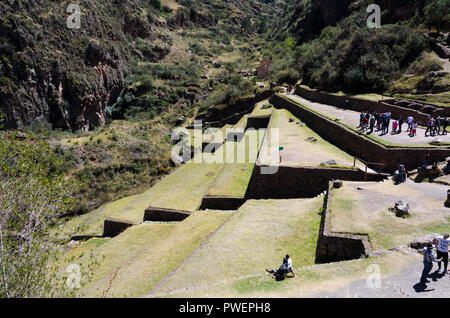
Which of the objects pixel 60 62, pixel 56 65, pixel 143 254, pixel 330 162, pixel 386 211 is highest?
pixel 60 62

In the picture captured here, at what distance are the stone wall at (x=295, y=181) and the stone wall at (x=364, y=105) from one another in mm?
7412

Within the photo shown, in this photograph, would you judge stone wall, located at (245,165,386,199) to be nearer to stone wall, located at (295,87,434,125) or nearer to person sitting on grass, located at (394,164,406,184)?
person sitting on grass, located at (394,164,406,184)

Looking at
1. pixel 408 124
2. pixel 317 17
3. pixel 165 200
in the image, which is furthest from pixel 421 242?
pixel 317 17

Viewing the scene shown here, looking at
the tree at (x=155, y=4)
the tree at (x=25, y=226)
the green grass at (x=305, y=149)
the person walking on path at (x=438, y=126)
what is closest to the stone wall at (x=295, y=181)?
the green grass at (x=305, y=149)

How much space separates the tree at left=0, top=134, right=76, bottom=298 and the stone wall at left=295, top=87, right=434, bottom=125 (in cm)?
1828

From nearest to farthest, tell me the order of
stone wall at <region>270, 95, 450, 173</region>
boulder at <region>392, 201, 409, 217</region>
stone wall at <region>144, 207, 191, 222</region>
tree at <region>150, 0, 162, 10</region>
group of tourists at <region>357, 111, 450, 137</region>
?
boulder at <region>392, 201, 409, 217</region>, stone wall at <region>270, 95, 450, 173</region>, group of tourists at <region>357, 111, 450, 137</region>, stone wall at <region>144, 207, 191, 222</region>, tree at <region>150, 0, 162, 10</region>

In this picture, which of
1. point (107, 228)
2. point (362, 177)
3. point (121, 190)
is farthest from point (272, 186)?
point (121, 190)

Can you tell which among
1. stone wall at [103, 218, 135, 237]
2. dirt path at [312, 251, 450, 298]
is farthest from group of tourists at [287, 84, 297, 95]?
dirt path at [312, 251, 450, 298]

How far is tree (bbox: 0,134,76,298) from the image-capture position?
627 cm

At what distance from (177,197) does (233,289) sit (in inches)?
442

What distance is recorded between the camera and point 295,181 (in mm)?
14008

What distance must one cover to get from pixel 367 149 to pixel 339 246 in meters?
7.84

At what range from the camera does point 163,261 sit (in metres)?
10.7

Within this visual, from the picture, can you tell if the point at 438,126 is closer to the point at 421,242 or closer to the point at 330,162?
the point at 330,162
